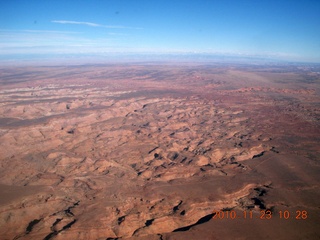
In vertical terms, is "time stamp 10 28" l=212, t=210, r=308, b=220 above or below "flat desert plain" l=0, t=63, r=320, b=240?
below

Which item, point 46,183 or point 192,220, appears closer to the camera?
point 192,220

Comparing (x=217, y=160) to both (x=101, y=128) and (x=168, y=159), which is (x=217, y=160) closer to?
(x=168, y=159)

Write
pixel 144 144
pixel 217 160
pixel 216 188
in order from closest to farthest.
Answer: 1. pixel 216 188
2. pixel 217 160
3. pixel 144 144

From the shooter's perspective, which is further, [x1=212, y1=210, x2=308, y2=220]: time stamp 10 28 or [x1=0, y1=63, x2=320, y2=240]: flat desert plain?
[x1=212, y1=210, x2=308, y2=220]: time stamp 10 28

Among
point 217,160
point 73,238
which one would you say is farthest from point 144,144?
point 73,238

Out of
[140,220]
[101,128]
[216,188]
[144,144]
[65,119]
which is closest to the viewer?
[140,220]

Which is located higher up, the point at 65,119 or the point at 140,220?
the point at 65,119
